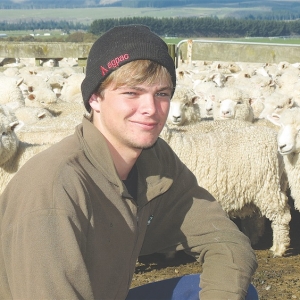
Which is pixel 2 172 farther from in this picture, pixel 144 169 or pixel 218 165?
pixel 144 169

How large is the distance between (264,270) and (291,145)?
1031 millimetres

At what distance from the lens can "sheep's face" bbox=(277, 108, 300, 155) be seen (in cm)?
440

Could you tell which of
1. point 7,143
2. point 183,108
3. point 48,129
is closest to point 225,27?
point 183,108

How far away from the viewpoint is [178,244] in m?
2.08

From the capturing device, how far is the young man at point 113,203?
144 centimetres

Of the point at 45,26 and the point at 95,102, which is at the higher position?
the point at 95,102

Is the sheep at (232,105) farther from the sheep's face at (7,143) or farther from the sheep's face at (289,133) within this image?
the sheep's face at (7,143)

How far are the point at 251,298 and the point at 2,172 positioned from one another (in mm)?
2687

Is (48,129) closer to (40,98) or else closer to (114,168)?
(40,98)

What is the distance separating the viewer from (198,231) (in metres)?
2.04

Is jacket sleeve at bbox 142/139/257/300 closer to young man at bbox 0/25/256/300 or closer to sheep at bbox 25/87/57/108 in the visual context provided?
young man at bbox 0/25/256/300

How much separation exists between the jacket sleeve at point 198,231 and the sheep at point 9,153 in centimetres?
231

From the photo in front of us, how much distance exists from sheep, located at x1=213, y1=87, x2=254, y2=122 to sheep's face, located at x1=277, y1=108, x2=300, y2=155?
1745 millimetres

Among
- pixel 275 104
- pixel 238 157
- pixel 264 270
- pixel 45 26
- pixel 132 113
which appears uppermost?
pixel 132 113
